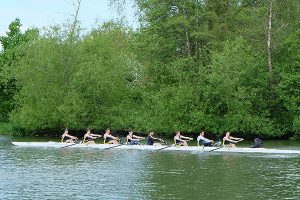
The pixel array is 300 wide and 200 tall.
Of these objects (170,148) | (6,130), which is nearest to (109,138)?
(170,148)

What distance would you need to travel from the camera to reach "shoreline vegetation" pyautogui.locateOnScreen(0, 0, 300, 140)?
49.7m

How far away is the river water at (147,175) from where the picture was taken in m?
23.9

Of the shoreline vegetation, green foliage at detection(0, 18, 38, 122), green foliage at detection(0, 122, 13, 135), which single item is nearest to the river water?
the shoreline vegetation

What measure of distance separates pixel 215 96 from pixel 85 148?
13928mm

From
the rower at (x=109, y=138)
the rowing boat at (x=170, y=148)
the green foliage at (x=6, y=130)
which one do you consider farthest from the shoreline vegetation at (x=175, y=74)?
the rowing boat at (x=170, y=148)

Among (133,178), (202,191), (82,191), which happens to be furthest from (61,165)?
(202,191)

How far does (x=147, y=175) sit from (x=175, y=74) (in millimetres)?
25639

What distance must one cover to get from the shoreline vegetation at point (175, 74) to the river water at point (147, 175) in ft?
38.9

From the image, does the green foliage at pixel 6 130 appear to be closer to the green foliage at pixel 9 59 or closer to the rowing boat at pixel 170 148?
the green foliage at pixel 9 59

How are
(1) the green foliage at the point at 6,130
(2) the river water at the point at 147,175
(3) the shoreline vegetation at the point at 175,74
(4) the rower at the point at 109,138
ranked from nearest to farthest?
(2) the river water at the point at 147,175
(4) the rower at the point at 109,138
(3) the shoreline vegetation at the point at 175,74
(1) the green foliage at the point at 6,130

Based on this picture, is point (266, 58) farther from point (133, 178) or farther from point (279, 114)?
point (133, 178)

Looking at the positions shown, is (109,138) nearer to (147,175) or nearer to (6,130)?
(147,175)

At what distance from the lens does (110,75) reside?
5741 centimetres

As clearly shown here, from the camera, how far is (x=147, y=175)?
28953mm
